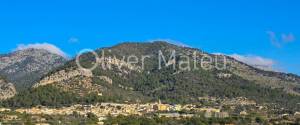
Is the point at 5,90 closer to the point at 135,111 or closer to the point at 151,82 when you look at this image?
the point at 135,111

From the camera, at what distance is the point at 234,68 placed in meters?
189

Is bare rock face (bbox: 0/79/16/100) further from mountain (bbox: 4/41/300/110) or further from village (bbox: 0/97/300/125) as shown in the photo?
village (bbox: 0/97/300/125)

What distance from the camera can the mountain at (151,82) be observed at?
133m

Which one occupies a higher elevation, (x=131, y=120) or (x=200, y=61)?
(x=200, y=61)

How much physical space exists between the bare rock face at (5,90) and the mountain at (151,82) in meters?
5.45

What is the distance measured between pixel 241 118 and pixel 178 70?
7872cm

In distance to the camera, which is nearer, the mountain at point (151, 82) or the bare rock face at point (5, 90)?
the mountain at point (151, 82)

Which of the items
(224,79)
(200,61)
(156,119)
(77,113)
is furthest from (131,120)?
(200,61)

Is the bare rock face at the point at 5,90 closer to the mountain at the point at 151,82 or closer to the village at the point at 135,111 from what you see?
the mountain at the point at 151,82

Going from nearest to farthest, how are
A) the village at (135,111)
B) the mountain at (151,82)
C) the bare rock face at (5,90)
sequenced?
the village at (135,111), the mountain at (151,82), the bare rock face at (5,90)

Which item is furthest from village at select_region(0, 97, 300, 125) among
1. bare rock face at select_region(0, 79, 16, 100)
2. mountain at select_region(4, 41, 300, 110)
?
bare rock face at select_region(0, 79, 16, 100)

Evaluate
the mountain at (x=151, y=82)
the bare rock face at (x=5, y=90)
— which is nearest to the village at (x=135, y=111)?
the mountain at (x=151, y=82)

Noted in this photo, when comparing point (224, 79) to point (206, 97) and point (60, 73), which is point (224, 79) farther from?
point (60, 73)

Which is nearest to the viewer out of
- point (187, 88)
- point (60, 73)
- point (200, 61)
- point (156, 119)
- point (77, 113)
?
point (156, 119)
